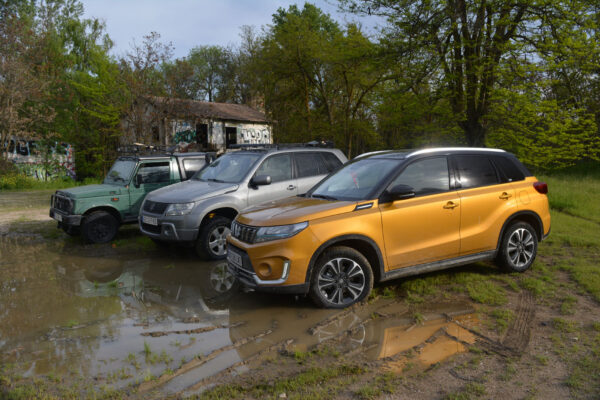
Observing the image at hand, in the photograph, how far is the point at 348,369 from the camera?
355cm

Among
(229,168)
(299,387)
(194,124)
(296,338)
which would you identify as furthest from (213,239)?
(194,124)

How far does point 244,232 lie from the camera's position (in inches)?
203

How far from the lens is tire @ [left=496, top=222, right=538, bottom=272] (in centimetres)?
597

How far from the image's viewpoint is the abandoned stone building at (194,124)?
20.8m

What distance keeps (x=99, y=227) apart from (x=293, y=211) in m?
5.46

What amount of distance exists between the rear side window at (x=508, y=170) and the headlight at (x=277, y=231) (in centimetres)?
307

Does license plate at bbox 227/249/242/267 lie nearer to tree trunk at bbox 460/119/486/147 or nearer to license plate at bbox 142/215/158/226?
license plate at bbox 142/215/158/226

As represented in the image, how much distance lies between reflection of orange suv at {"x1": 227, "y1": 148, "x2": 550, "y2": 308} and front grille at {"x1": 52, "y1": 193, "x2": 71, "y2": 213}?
16.4 ft

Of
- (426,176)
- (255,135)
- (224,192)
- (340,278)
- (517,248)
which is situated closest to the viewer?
(340,278)

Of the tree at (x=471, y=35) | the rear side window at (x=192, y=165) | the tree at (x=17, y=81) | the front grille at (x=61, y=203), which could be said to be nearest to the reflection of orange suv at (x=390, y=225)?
the rear side window at (x=192, y=165)

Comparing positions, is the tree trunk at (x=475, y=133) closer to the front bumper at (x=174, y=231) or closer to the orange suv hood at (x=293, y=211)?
the front bumper at (x=174, y=231)

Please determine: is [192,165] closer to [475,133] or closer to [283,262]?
[283,262]

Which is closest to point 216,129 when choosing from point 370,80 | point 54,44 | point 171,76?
point 171,76

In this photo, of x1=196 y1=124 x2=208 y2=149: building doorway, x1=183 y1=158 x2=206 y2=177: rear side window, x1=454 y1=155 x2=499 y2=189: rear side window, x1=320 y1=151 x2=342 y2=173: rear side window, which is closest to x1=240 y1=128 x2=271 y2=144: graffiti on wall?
x1=196 y1=124 x2=208 y2=149: building doorway
